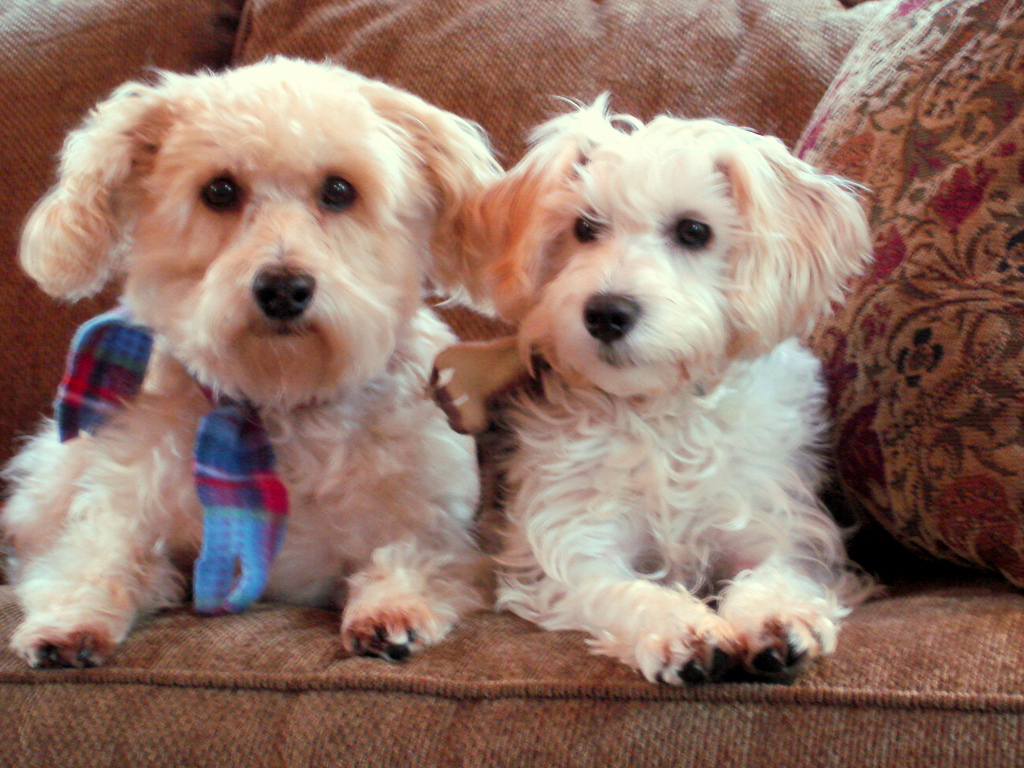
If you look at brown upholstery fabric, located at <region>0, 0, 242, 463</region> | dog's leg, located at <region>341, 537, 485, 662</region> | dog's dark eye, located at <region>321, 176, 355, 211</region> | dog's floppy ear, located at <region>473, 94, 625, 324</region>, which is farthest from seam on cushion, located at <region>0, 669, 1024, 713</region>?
brown upholstery fabric, located at <region>0, 0, 242, 463</region>

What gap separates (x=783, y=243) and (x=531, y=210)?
0.32m

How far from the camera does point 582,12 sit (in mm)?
1996

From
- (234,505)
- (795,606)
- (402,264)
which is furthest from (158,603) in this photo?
(795,606)

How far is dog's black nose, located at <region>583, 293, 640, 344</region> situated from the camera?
109cm

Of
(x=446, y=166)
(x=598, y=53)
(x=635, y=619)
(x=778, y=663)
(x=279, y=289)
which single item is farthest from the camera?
(x=598, y=53)

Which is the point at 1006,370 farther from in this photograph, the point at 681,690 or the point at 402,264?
the point at 402,264

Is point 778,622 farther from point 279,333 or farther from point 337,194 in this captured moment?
point 337,194

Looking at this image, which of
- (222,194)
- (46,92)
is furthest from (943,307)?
(46,92)

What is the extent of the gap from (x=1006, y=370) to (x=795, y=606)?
0.35m

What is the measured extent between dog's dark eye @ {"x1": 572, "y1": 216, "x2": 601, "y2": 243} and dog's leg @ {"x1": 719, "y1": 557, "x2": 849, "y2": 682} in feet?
1.52

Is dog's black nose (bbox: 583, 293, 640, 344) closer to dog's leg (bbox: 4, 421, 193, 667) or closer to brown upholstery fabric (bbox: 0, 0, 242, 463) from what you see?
dog's leg (bbox: 4, 421, 193, 667)

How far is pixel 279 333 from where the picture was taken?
1.18m

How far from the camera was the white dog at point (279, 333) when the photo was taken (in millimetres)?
1179

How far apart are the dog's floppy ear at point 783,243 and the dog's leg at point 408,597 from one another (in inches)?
19.4
